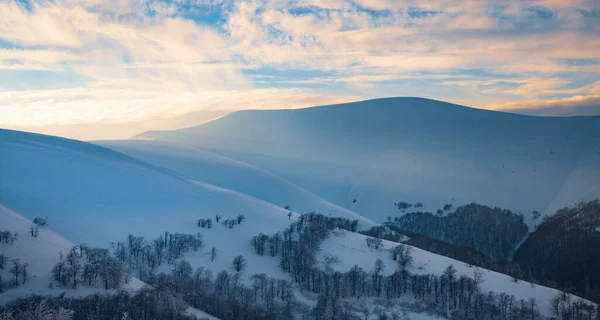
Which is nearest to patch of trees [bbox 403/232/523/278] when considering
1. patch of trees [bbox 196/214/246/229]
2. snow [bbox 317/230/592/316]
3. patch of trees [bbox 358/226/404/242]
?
patch of trees [bbox 358/226/404/242]

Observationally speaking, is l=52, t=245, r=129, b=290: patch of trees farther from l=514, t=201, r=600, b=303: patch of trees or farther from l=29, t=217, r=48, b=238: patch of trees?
l=514, t=201, r=600, b=303: patch of trees

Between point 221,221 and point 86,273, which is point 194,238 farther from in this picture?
point 86,273

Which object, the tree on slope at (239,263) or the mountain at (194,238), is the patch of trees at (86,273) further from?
the tree on slope at (239,263)

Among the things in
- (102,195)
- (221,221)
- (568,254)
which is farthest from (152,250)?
(568,254)

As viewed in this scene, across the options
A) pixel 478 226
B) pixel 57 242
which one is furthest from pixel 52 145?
pixel 478 226

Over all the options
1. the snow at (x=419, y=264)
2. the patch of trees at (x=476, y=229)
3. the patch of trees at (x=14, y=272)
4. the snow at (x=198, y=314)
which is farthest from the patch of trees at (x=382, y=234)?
the patch of trees at (x=14, y=272)

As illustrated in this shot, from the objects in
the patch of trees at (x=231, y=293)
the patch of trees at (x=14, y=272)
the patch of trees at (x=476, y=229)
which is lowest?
the patch of trees at (x=476, y=229)

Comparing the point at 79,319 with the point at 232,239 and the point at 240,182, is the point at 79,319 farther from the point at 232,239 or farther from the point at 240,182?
the point at 240,182
